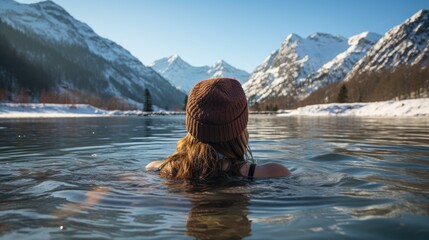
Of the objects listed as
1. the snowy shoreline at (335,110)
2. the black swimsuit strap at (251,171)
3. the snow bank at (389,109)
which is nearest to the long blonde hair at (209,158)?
the black swimsuit strap at (251,171)

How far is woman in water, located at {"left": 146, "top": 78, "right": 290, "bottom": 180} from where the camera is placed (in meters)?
3.95

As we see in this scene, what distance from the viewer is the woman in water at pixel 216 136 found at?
12.9 feet

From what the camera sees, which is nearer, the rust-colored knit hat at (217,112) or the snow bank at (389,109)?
the rust-colored knit hat at (217,112)

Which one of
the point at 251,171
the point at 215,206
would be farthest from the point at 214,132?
the point at 215,206

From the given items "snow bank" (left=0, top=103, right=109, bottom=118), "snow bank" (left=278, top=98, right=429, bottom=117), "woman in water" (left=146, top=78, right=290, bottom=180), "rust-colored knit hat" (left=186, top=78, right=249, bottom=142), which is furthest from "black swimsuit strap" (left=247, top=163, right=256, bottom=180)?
"snow bank" (left=0, top=103, right=109, bottom=118)

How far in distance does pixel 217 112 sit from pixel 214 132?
24 centimetres

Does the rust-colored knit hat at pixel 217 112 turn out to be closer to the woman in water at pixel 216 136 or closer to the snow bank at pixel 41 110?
the woman in water at pixel 216 136

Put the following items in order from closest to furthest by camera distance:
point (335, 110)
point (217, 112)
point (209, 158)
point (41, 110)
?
point (217, 112), point (209, 158), point (41, 110), point (335, 110)

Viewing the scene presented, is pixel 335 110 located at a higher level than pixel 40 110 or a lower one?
higher

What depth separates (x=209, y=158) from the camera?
13.2 ft

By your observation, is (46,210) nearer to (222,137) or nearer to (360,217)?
(222,137)

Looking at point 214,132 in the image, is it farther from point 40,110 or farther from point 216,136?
point 40,110

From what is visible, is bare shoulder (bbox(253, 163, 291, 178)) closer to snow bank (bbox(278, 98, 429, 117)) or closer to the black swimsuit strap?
the black swimsuit strap

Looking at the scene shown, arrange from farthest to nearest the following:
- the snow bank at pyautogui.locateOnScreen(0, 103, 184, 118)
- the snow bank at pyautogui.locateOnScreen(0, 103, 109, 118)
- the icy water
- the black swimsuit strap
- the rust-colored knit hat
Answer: the snow bank at pyautogui.locateOnScreen(0, 103, 109, 118), the snow bank at pyautogui.locateOnScreen(0, 103, 184, 118), the black swimsuit strap, the rust-colored knit hat, the icy water
